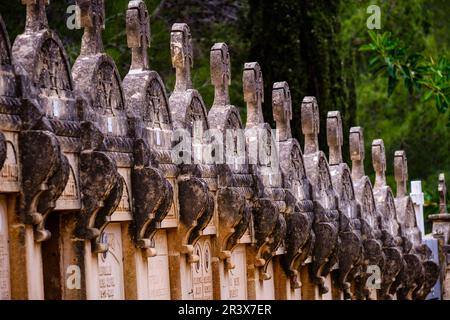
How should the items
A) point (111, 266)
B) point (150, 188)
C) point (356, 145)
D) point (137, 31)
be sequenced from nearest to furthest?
point (111, 266) → point (150, 188) → point (137, 31) → point (356, 145)

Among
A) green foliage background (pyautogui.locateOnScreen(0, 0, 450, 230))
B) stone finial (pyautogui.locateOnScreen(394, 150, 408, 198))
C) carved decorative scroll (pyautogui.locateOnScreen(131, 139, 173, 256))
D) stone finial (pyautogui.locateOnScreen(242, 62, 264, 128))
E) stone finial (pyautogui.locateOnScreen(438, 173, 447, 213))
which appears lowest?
carved decorative scroll (pyautogui.locateOnScreen(131, 139, 173, 256))

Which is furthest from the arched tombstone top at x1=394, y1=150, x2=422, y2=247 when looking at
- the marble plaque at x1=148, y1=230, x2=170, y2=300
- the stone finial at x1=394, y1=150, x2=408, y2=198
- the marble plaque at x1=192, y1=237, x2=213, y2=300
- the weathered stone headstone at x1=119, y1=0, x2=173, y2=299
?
the weathered stone headstone at x1=119, y1=0, x2=173, y2=299

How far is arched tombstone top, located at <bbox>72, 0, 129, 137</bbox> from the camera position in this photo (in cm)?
1364

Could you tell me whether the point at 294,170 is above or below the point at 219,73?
below

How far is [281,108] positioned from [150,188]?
17.7 ft

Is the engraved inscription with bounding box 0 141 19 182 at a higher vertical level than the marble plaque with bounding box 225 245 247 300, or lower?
higher

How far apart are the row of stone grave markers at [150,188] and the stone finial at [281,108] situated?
0.08 feet

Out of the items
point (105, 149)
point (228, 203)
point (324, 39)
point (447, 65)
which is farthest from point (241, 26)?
point (105, 149)

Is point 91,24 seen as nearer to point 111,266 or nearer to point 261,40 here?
point 111,266

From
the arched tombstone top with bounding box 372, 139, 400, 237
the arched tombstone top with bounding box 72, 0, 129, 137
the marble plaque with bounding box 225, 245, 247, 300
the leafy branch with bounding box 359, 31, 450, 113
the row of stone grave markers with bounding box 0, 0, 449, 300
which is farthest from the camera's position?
the arched tombstone top with bounding box 372, 139, 400, 237

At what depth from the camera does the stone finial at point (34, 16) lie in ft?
42.1

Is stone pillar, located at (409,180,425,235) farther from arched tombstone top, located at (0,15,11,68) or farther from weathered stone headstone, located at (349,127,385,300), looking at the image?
arched tombstone top, located at (0,15,11,68)

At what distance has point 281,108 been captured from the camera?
1939 cm

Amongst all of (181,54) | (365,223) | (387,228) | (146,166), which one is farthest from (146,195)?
(387,228)
